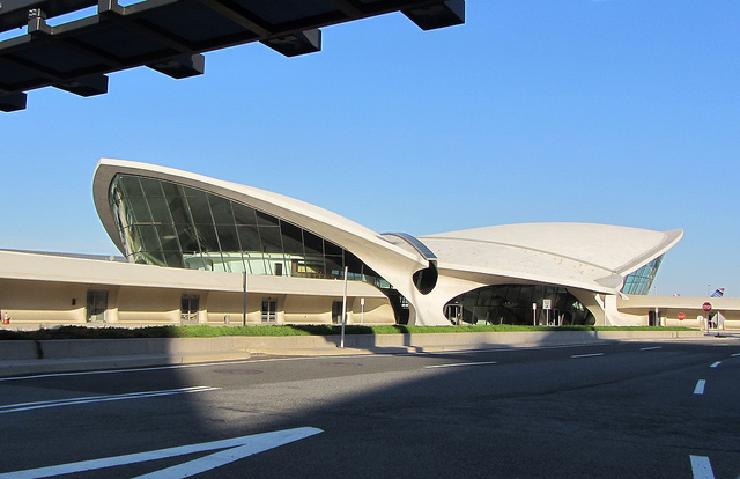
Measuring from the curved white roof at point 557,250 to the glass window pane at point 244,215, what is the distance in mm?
14222

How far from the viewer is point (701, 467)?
22.6ft

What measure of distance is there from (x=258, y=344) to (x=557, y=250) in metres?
51.5

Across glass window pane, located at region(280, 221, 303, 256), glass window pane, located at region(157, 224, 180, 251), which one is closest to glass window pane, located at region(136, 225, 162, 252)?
glass window pane, located at region(157, 224, 180, 251)

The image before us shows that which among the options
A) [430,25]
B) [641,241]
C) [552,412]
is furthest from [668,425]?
[641,241]

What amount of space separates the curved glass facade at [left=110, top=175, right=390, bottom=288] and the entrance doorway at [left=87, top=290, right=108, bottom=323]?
9.55 m

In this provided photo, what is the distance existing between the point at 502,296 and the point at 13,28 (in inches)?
2149

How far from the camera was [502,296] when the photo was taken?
194 feet

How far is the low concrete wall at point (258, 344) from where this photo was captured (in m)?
17.7

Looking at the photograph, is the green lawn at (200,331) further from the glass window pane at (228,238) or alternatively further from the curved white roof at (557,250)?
the curved white roof at (557,250)

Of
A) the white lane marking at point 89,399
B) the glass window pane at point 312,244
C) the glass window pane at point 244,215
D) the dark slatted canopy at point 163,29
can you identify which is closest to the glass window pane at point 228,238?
the glass window pane at point 244,215

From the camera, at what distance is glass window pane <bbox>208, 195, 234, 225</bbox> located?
4353cm

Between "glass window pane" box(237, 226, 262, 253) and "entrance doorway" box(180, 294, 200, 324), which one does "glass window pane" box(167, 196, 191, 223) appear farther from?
"entrance doorway" box(180, 294, 200, 324)

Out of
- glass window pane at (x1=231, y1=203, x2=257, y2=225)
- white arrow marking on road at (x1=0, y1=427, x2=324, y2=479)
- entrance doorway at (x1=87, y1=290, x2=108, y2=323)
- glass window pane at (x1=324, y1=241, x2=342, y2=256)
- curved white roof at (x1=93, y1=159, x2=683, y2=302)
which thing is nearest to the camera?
white arrow marking on road at (x1=0, y1=427, x2=324, y2=479)

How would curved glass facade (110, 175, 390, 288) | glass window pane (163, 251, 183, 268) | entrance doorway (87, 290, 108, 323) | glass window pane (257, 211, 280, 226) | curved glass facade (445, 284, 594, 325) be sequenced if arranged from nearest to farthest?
entrance doorway (87, 290, 108, 323) < curved glass facade (110, 175, 390, 288) < glass window pane (257, 211, 280, 226) < glass window pane (163, 251, 183, 268) < curved glass facade (445, 284, 594, 325)
